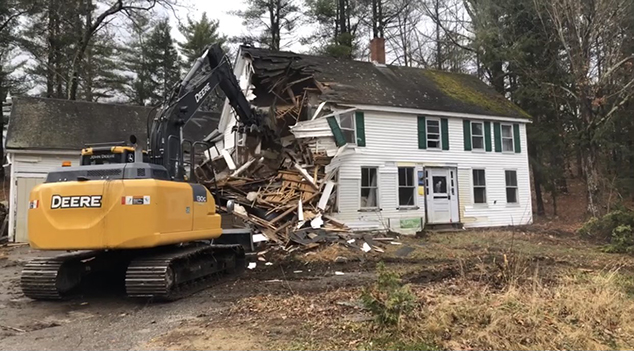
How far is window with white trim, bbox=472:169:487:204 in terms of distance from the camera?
2088 cm

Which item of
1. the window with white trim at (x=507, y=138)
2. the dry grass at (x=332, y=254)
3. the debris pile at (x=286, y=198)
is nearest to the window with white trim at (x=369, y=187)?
the debris pile at (x=286, y=198)

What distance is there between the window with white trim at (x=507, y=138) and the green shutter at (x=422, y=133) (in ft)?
15.9

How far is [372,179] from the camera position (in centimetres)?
1844

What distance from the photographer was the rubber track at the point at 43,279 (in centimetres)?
810

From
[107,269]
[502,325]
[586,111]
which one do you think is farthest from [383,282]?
[586,111]

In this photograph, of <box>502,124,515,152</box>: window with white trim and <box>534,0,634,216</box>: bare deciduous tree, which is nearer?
<box>534,0,634,216</box>: bare deciduous tree

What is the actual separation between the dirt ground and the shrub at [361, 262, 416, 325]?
1.04 feet

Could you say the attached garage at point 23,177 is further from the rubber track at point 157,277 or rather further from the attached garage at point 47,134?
the rubber track at point 157,277

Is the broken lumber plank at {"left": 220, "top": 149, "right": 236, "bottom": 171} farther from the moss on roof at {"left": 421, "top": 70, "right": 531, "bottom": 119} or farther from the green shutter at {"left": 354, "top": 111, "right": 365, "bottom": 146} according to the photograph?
the moss on roof at {"left": 421, "top": 70, "right": 531, "bottom": 119}

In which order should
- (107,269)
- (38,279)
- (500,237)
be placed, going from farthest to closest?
(500,237) < (107,269) < (38,279)

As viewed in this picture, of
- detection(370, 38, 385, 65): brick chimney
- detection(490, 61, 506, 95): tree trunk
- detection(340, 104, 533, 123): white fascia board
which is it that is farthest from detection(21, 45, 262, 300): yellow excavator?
detection(490, 61, 506, 95): tree trunk

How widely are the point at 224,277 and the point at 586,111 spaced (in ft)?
64.7

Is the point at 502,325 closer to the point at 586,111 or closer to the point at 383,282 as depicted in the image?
the point at 383,282

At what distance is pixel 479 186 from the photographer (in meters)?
20.9
